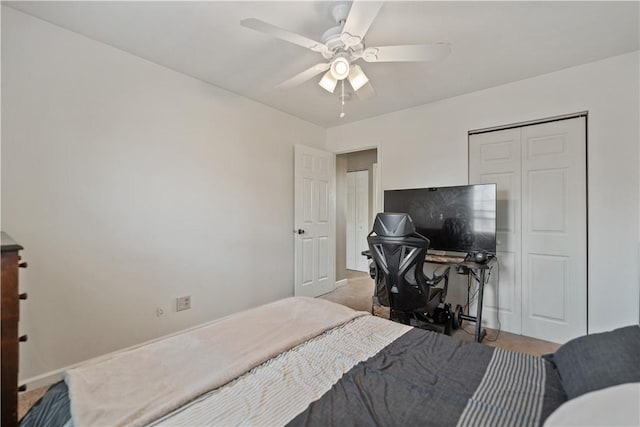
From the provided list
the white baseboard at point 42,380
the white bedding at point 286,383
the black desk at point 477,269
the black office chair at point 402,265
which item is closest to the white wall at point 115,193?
the white baseboard at point 42,380

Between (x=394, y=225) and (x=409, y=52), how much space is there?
1221mm

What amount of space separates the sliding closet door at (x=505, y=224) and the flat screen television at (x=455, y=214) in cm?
36

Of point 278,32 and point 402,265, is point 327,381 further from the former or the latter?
point 278,32

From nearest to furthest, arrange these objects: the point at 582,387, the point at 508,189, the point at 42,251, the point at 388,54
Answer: the point at 582,387 → the point at 388,54 → the point at 42,251 → the point at 508,189

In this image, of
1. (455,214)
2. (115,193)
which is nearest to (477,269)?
(455,214)

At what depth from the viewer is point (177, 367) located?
1091 mm

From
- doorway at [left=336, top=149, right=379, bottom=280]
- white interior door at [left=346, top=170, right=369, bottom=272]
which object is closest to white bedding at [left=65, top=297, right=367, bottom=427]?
doorway at [left=336, top=149, right=379, bottom=280]

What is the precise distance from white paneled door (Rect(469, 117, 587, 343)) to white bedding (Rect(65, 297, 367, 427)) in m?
2.18

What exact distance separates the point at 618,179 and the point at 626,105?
0.60 meters

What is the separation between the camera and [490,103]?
117 inches

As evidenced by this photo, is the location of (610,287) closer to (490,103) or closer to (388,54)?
(490,103)

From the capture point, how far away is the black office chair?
2.26 metres

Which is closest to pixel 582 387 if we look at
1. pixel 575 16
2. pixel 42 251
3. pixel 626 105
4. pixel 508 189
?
pixel 575 16

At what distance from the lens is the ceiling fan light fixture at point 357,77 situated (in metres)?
2.00
